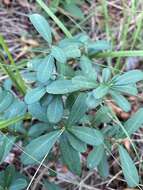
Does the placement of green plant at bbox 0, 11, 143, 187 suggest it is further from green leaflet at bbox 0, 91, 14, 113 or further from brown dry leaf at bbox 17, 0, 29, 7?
brown dry leaf at bbox 17, 0, 29, 7

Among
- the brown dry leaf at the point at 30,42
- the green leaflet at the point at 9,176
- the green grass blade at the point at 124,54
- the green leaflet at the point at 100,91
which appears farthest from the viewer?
the brown dry leaf at the point at 30,42

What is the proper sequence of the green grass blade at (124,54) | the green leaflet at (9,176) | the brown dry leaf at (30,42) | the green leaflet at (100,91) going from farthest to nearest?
1. the brown dry leaf at (30,42)
2. the green grass blade at (124,54)
3. the green leaflet at (9,176)
4. the green leaflet at (100,91)

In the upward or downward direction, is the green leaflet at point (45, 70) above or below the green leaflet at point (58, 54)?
below

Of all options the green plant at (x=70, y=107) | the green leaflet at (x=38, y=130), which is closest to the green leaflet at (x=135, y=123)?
the green plant at (x=70, y=107)

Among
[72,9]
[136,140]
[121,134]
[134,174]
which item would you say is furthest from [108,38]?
[134,174]

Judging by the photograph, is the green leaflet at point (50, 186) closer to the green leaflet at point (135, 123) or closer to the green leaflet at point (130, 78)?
the green leaflet at point (135, 123)

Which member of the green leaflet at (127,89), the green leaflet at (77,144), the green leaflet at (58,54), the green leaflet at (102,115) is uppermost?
the green leaflet at (58,54)

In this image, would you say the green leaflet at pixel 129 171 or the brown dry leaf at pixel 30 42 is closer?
the green leaflet at pixel 129 171

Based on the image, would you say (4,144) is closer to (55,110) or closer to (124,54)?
(55,110)
